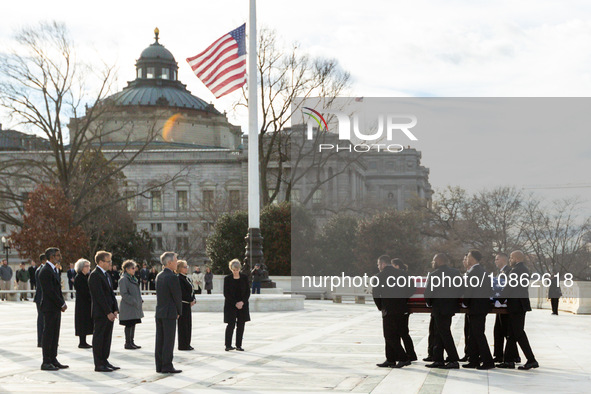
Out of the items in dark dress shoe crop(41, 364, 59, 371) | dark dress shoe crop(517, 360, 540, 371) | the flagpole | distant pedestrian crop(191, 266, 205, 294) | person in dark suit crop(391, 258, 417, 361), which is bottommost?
dark dress shoe crop(517, 360, 540, 371)

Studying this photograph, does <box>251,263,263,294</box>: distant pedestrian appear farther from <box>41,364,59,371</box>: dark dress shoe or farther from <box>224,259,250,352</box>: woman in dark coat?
<box>41,364,59,371</box>: dark dress shoe

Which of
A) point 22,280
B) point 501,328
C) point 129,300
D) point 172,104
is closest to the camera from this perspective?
point 501,328

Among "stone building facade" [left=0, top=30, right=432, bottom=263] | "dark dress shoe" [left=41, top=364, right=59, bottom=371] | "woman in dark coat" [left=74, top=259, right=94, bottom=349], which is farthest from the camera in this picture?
"stone building facade" [left=0, top=30, right=432, bottom=263]

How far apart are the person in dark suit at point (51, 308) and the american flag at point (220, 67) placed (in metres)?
14.4

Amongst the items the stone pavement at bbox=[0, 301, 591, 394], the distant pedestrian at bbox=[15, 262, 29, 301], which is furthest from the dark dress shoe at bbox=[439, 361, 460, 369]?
the distant pedestrian at bbox=[15, 262, 29, 301]

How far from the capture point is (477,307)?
1233 cm

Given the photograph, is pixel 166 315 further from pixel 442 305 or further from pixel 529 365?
pixel 529 365

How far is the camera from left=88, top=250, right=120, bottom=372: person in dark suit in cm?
1210

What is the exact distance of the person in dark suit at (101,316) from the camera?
12102 mm

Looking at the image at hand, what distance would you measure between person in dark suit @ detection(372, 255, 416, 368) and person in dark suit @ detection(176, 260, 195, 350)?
11.7ft

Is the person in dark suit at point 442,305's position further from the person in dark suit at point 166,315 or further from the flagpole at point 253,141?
the flagpole at point 253,141

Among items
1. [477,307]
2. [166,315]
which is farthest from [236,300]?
[477,307]

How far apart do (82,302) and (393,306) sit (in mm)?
5495

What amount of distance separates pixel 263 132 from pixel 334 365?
34.9 m
